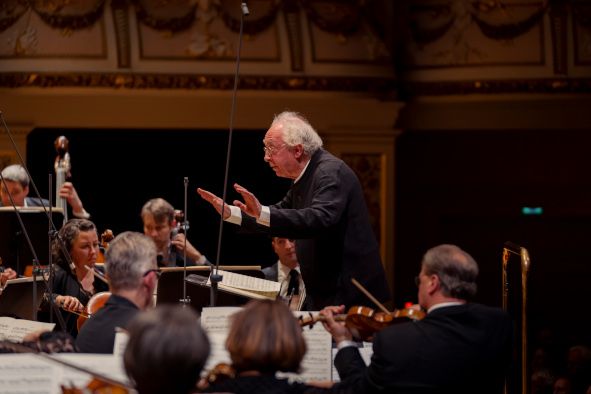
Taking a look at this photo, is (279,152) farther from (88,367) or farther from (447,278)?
(88,367)

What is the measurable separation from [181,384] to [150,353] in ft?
0.37

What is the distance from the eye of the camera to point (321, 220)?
4770mm

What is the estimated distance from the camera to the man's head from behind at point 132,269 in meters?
3.76

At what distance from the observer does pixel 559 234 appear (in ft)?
32.1

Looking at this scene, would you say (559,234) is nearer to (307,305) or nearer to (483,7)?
(483,7)

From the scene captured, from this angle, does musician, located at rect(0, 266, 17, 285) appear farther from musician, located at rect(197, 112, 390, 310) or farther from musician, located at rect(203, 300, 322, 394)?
musician, located at rect(203, 300, 322, 394)

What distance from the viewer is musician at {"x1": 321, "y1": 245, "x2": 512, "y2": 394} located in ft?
11.9

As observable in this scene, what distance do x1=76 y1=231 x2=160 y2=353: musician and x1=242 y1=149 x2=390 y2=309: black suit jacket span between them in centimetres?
110

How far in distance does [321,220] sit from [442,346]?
124cm

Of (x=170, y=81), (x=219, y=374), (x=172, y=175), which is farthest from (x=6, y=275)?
(x=172, y=175)

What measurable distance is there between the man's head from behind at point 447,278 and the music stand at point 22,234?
3.01 m

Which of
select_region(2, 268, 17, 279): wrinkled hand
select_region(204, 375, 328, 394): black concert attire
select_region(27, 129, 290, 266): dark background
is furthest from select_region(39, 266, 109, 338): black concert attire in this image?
select_region(27, 129, 290, 266): dark background

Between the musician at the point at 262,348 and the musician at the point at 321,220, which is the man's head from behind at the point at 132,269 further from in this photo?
the musician at the point at 321,220

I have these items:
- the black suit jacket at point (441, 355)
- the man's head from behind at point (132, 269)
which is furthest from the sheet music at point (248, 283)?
the black suit jacket at point (441, 355)
